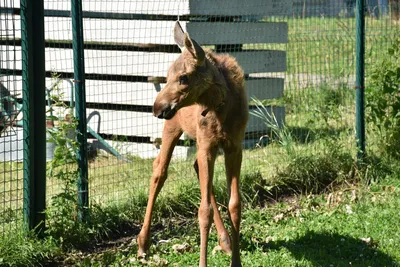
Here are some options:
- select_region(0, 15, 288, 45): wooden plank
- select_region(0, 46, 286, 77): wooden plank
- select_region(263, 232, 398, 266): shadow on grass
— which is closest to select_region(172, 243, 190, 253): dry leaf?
select_region(263, 232, 398, 266): shadow on grass

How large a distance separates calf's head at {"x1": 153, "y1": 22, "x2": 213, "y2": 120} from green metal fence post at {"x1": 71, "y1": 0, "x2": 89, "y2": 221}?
1.40 metres

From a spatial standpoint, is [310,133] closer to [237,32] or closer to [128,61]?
[237,32]

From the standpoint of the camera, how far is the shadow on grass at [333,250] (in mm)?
6035

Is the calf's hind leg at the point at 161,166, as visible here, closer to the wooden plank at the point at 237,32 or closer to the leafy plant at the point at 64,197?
the leafy plant at the point at 64,197

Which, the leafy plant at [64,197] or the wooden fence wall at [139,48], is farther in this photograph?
the wooden fence wall at [139,48]

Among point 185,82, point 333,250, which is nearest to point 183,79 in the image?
point 185,82

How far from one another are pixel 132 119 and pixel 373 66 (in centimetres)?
328

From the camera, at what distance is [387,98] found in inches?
352

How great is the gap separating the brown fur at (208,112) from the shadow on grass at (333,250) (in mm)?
627

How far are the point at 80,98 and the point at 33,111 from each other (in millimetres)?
556

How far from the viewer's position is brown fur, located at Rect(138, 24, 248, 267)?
5.36 m

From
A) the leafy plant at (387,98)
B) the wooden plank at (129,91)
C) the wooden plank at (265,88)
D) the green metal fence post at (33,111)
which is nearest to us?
the green metal fence post at (33,111)

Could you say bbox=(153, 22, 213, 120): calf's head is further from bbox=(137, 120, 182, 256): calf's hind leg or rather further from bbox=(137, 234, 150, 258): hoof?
bbox=(137, 234, 150, 258): hoof

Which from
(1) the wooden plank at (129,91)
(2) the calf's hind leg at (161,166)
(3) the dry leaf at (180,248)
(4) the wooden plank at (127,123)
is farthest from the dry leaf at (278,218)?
(1) the wooden plank at (129,91)
